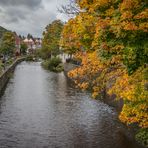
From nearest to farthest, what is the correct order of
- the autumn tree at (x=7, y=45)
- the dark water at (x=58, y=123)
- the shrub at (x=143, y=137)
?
the shrub at (x=143, y=137)
the dark water at (x=58, y=123)
the autumn tree at (x=7, y=45)

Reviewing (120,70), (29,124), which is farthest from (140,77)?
(29,124)

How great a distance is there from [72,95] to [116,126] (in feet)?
57.2

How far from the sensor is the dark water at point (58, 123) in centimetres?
2384

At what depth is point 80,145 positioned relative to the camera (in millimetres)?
23484

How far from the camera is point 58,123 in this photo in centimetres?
2912

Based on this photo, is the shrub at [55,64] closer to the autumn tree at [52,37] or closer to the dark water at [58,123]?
the autumn tree at [52,37]

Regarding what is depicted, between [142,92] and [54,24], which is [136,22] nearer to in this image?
[142,92]

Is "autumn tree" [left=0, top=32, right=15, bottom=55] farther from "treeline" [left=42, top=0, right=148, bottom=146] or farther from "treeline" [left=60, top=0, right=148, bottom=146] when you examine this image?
"treeline" [left=60, top=0, right=148, bottom=146]

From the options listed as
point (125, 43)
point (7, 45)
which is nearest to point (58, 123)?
point (125, 43)

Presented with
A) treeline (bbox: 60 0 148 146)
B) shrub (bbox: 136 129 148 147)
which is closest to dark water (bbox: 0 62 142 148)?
shrub (bbox: 136 129 148 147)

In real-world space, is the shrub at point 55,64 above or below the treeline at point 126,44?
below

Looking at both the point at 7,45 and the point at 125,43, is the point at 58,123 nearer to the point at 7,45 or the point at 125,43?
the point at 125,43

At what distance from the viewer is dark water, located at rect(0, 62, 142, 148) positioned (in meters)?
23.8

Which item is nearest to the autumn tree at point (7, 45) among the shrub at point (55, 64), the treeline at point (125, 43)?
the shrub at point (55, 64)
